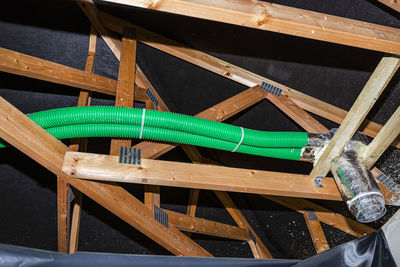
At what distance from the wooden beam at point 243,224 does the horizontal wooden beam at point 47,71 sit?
1.55 meters

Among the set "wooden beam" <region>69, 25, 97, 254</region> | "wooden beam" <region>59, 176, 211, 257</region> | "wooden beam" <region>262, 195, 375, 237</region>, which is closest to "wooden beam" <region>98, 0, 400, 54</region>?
"wooden beam" <region>59, 176, 211, 257</region>

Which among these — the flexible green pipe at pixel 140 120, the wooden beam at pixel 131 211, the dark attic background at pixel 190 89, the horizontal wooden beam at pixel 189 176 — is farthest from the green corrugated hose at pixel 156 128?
the dark attic background at pixel 190 89

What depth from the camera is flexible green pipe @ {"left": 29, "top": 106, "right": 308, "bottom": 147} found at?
1.48 metres

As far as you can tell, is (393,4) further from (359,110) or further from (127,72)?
(127,72)

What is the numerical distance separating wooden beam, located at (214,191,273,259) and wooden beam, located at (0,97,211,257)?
1009 millimetres

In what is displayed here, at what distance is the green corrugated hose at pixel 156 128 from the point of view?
1484 millimetres

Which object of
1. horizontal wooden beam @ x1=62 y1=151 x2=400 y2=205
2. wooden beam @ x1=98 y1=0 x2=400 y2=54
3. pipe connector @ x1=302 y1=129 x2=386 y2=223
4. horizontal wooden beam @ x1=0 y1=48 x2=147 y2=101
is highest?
wooden beam @ x1=98 y1=0 x2=400 y2=54

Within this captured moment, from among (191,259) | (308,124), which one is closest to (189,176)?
(191,259)

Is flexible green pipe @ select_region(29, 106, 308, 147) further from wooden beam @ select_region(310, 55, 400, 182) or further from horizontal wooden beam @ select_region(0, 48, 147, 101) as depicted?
horizontal wooden beam @ select_region(0, 48, 147, 101)

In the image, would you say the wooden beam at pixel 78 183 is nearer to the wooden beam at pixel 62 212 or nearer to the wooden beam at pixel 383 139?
the wooden beam at pixel 62 212

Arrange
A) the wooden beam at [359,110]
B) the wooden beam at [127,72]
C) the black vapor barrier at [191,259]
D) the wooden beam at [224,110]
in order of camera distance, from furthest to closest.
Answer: the wooden beam at [127,72]
the wooden beam at [224,110]
the wooden beam at [359,110]
the black vapor barrier at [191,259]

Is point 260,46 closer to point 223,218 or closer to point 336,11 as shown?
point 336,11

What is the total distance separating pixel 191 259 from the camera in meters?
1.25

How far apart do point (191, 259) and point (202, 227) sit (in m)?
1.38
